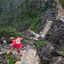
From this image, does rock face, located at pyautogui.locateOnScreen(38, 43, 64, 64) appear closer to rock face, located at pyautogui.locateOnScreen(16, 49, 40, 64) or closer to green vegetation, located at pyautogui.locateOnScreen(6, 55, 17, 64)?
rock face, located at pyautogui.locateOnScreen(16, 49, 40, 64)

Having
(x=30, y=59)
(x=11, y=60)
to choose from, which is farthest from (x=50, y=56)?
(x=11, y=60)

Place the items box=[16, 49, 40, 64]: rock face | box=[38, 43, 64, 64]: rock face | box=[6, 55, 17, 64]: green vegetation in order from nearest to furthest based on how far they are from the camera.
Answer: box=[38, 43, 64, 64]: rock face → box=[16, 49, 40, 64]: rock face → box=[6, 55, 17, 64]: green vegetation

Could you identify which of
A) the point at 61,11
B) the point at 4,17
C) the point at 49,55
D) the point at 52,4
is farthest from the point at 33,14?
the point at 49,55

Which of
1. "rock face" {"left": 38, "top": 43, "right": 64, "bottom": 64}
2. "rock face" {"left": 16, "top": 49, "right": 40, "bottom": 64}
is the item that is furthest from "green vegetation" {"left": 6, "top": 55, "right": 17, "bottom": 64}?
"rock face" {"left": 38, "top": 43, "right": 64, "bottom": 64}

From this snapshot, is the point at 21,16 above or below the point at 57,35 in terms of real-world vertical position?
below

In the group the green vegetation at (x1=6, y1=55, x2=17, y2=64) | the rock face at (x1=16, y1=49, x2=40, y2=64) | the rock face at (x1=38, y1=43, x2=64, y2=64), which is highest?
the rock face at (x1=38, y1=43, x2=64, y2=64)

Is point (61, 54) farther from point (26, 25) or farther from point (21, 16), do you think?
point (21, 16)

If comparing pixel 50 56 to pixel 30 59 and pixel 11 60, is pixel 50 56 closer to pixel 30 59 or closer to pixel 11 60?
pixel 30 59

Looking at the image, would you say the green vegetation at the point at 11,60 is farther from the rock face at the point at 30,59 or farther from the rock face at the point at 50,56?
the rock face at the point at 50,56

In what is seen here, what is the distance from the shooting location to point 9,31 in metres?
9.13

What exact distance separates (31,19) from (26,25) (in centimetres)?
172

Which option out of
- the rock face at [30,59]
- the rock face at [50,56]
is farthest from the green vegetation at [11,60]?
the rock face at [50,56]

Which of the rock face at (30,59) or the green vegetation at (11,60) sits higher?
the rock face at (30,59)

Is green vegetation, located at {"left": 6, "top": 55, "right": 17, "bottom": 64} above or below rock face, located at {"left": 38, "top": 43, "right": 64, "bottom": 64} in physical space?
below
